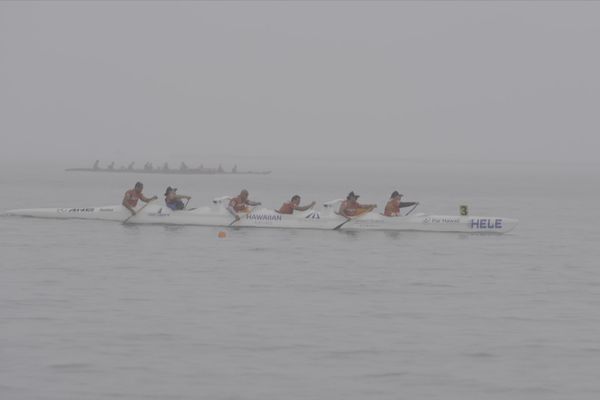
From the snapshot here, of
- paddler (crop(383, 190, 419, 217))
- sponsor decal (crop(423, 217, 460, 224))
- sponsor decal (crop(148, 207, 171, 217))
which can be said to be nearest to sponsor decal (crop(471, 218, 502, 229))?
sponsor decal (crop(423, 217, 460, 224))

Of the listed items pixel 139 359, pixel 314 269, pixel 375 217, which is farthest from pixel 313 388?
pixel 375 217

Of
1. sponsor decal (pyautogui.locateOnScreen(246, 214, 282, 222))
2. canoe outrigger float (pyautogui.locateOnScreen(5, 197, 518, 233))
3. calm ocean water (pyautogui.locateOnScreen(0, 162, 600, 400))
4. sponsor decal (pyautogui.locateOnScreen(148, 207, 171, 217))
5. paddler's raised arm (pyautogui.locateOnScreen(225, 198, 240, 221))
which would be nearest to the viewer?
calm ocean water (pyautogui.locateOnScreen(0, 162, 600, 400))

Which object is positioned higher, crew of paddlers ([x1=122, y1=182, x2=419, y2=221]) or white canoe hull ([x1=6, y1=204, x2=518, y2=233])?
crew of paddlers ([x1=122, y1=182, x2=419, y2=221])

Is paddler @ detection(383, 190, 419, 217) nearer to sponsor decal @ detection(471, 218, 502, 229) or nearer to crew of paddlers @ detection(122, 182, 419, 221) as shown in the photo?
crew of paddlers @ detection(122, 182, 419, 221)

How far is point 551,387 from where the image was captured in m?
19.2

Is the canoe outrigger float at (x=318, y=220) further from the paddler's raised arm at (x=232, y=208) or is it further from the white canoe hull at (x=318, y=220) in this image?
the paddler's raised arm at (x=232, y=208)

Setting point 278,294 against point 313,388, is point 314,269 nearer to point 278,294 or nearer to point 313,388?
point 278,294

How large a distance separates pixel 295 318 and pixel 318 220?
21541 millimetres

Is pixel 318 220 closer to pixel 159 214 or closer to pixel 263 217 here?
pixel 263 217

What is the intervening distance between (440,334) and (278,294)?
22.3 ft

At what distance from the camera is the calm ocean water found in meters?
19.2

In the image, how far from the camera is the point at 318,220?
46.9 m

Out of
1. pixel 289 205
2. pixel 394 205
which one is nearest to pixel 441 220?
pixel 394 205

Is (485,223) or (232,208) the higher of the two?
(232,208)
